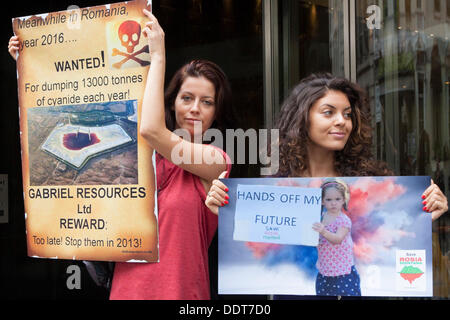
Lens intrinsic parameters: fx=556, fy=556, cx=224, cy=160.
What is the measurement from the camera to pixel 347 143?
2371mm

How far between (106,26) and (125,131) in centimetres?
47

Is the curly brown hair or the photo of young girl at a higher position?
the curly brown hair

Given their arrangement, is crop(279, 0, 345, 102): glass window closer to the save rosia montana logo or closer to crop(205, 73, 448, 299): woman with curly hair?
crop(205, 73, 448, 299): woman with curly hair

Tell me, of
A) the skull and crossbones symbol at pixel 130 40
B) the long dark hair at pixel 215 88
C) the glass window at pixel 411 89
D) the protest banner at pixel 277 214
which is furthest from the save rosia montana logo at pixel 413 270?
the skull and crossbones symbol at pixel 130 40

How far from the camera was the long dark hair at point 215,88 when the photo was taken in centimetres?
247

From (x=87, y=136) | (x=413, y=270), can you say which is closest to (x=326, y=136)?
(x=413, y=270)

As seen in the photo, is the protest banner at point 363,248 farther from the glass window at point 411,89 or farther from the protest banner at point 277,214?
the glass window at point 411,89

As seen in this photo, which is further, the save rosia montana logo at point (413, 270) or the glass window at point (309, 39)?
the glass window at point (309, 39)

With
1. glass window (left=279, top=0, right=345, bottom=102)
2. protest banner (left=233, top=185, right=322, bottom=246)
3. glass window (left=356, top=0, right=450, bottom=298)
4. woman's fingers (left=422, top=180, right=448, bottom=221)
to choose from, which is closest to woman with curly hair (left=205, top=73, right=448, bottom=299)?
protest banner (left=233, top=185, right=322, bottom=246)

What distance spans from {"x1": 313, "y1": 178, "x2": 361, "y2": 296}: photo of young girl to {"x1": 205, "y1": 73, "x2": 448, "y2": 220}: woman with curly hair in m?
0.16

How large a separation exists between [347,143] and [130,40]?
103cm

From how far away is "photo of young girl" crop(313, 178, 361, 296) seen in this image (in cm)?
218
